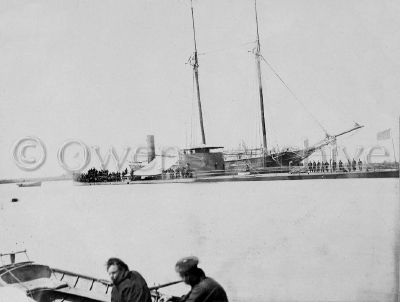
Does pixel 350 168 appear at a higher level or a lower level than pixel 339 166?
lower

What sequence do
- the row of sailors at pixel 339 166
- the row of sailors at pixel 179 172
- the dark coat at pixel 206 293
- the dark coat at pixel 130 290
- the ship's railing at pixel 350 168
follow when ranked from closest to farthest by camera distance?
the dark coat at pixel 206 293, the dark coat at pixel 130 290, the ship's railing at pixel 350 168, the row of sailors at pixel 339 166, the row of sailors at pixel 179 172

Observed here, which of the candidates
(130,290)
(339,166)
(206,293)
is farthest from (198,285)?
(339,166)

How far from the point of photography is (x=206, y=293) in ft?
8.18

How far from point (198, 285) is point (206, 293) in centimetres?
7

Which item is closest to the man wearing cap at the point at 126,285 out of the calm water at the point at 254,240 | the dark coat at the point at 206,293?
the dark coat at the point at 206,293

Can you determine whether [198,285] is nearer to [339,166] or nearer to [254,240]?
[254,240]

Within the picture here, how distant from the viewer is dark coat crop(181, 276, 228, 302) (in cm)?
249

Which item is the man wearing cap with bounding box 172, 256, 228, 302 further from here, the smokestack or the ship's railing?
the smokestack

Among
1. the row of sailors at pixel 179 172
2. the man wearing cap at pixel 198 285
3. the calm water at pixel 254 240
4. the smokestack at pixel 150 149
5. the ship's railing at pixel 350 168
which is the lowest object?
the calm water at pixel 254 240

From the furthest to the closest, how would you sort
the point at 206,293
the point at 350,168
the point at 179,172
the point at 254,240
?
the point at 179,172 → the point at 350,168 → the point at 254,240 → the point at 206,293

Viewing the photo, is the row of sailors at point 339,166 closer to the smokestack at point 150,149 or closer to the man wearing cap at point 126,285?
the smokestack at point 150,149

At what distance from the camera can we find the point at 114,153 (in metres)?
20.5

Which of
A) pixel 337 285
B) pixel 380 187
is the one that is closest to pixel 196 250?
pixel 337 285

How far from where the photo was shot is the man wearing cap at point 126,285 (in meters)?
2.94
